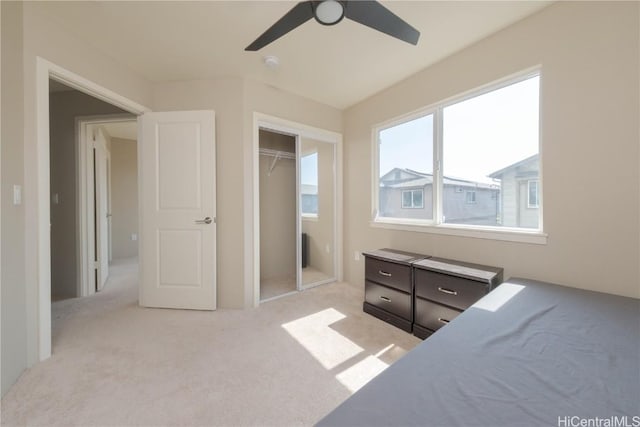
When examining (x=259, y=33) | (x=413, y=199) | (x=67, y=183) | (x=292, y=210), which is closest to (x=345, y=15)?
(x=259, y=33)

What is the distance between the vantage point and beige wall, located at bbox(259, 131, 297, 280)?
3.72 metres

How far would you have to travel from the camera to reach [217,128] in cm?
265

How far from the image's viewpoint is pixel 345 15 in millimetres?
1305

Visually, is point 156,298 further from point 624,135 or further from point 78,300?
point 624,135

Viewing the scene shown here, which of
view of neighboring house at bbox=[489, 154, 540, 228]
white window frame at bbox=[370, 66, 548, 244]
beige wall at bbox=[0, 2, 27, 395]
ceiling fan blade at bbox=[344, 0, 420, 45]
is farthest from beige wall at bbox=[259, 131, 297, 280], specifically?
view of neighboring house at bbox=[489, 154, 540, 228]

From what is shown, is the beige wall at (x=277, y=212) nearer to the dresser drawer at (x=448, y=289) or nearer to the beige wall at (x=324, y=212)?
the beige wall at (x=324, y=212)

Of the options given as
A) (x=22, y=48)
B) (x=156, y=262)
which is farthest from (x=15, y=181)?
(x=156, y=262)

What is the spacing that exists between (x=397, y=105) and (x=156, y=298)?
3343mm

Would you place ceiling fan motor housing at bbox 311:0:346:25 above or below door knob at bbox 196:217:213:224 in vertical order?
above

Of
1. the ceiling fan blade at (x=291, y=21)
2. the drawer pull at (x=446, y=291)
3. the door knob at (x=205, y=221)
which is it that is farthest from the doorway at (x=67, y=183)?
the drawer pull at (x=446, y=291)

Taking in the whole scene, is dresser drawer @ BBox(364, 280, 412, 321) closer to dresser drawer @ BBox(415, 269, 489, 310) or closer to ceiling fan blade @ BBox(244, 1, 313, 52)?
dresser drawer @ BBox(415, 269, 489, 310)

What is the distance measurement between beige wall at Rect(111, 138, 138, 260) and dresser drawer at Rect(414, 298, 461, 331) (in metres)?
5.65

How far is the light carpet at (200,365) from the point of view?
1317mm

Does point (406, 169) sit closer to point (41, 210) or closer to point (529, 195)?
point (529, 195)
